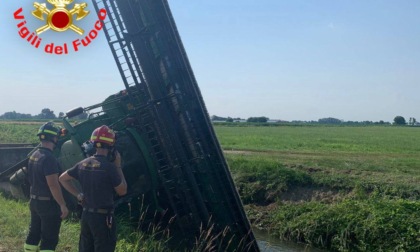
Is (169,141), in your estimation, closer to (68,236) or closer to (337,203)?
(68,236)

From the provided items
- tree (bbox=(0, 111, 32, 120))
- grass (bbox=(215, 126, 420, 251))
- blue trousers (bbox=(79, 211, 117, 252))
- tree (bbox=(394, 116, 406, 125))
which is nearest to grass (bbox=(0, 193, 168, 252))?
blue trousers (bbox=(79, 211, 117, 252))

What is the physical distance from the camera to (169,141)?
290 inches

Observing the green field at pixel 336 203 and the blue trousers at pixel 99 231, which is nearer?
the blue trousers at pixel 99 231

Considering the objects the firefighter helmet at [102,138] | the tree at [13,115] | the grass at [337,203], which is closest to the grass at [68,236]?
the firefighter helmet at [102,138]

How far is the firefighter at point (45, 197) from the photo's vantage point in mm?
5273

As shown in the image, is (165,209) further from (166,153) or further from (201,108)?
(201,108)

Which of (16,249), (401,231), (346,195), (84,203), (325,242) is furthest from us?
(346,195)

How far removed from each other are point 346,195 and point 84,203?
28.3 feet

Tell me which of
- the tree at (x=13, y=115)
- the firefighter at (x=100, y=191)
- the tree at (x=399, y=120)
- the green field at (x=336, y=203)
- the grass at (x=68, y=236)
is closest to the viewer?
the firefighter at (x=100, y=191)

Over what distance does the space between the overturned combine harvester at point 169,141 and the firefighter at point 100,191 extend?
272cm

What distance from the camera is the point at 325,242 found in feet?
32.0

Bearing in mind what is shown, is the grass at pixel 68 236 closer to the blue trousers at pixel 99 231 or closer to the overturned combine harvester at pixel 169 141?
the overturned combine harvester at pixel 169 141

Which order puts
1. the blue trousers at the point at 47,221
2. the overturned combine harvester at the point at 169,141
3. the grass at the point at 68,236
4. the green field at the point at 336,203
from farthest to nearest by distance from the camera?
the green field at the point at 336,203 < the overturned combine harvester at the point at 169,141 < the grass at the point at 68,236 < the blue trousers at the point at 47,221

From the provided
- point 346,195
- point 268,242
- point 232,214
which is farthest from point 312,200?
point 232,214
